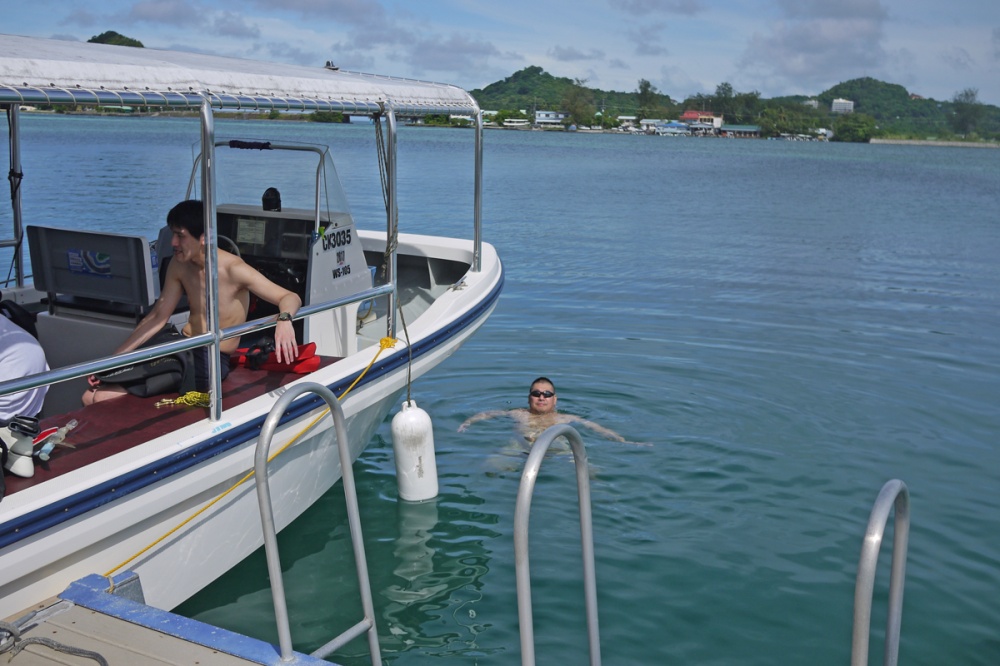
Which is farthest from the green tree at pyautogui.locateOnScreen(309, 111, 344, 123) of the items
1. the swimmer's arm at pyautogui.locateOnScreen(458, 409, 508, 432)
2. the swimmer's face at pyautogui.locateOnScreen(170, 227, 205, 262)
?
the swimmer's arm at pyautogui.locateOnScreen(458, 409, 508, 432)

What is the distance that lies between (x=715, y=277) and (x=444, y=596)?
10.3 m

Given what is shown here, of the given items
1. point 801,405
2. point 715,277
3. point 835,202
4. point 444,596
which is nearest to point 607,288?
point 715,277

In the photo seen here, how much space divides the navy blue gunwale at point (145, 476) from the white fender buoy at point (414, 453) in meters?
0.28

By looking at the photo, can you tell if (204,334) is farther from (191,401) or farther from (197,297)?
(197,297)

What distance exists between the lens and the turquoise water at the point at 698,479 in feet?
15.1

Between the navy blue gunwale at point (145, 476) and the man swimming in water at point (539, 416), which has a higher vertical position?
the navy blue gunwale at point (145, 476)

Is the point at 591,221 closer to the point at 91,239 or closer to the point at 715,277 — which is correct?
the point at 715,277

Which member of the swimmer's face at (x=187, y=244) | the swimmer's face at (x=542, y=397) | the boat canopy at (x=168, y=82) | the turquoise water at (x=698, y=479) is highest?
the boat canopy at (x=168, y=82)

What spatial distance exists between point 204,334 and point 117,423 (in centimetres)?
63

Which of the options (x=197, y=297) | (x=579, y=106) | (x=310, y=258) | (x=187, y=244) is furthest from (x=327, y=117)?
(x=579, y=106)

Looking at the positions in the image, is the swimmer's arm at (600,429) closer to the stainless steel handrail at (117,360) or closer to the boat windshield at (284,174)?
the boat windshield at (284,174)

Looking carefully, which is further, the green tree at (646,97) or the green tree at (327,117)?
the green tree at (646,97)

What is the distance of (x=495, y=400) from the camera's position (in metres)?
7.98

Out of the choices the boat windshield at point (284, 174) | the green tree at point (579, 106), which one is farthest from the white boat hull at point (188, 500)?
the green tree at point (579, 106)
